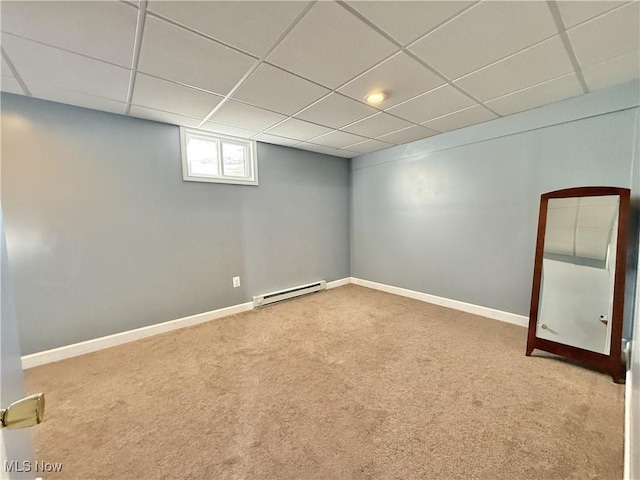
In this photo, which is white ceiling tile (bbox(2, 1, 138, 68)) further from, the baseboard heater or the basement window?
the baseboard heater

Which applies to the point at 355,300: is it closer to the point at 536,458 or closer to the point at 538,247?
the point at 538,247

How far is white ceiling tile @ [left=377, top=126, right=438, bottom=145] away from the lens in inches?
121

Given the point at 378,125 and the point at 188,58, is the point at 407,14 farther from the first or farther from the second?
the point at 378,125

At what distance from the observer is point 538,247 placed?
2297 mm

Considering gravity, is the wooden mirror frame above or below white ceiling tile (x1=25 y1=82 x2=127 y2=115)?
below

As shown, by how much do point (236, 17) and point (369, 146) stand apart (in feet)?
8.83

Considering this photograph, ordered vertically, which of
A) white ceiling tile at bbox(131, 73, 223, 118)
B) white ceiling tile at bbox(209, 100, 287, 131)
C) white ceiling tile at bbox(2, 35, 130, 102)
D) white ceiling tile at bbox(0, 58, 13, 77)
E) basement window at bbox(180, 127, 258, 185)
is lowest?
basement window at bbox(180, 127, 258, 185)

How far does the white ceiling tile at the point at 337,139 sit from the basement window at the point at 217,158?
0.91m

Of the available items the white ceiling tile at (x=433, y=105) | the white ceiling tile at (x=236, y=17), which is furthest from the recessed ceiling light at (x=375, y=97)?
the white ceiling tile at (x=236, y=17)

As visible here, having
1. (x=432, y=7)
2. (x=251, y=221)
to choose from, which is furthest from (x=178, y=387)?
(x=432, y=7)

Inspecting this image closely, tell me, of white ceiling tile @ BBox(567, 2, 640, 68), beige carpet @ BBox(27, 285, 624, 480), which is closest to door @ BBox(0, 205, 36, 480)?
beige carpet @ BBox(27, 285, 624, 480)

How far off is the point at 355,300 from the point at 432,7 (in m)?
3.20

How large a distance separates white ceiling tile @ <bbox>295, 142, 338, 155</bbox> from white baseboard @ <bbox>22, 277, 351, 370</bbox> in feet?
7.81

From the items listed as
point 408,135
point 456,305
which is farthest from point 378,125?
point 456,305
